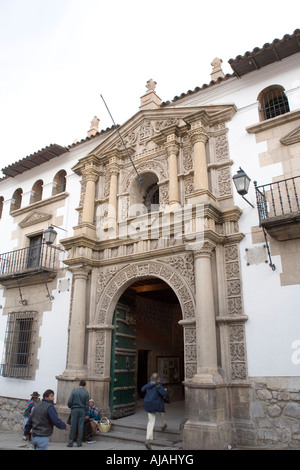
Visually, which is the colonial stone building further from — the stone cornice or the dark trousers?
the dark trousers

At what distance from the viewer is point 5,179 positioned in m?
14.5

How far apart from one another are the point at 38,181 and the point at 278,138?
8627 mm

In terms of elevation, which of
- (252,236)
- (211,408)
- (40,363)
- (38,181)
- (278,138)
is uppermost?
(38,181)

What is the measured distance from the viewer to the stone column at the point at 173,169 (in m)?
8.98

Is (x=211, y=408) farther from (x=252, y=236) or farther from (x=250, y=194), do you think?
(x=250, y=194)

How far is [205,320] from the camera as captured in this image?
7.20m

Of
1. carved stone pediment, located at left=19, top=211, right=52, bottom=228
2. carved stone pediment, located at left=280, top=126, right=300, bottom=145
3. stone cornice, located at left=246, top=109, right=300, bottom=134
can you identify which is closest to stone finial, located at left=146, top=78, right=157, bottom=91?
stone cornice, located at left=246, top=109, right=300, bottom=134

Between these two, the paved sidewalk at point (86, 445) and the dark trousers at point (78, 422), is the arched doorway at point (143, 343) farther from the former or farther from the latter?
the dark trousers at point (78, 422)

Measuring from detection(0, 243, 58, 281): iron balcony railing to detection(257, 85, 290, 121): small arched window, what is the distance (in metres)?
6.86

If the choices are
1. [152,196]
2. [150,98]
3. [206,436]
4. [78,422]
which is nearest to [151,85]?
[150,98]

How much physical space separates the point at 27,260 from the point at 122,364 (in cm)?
493

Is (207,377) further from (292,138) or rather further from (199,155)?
(292,138)
